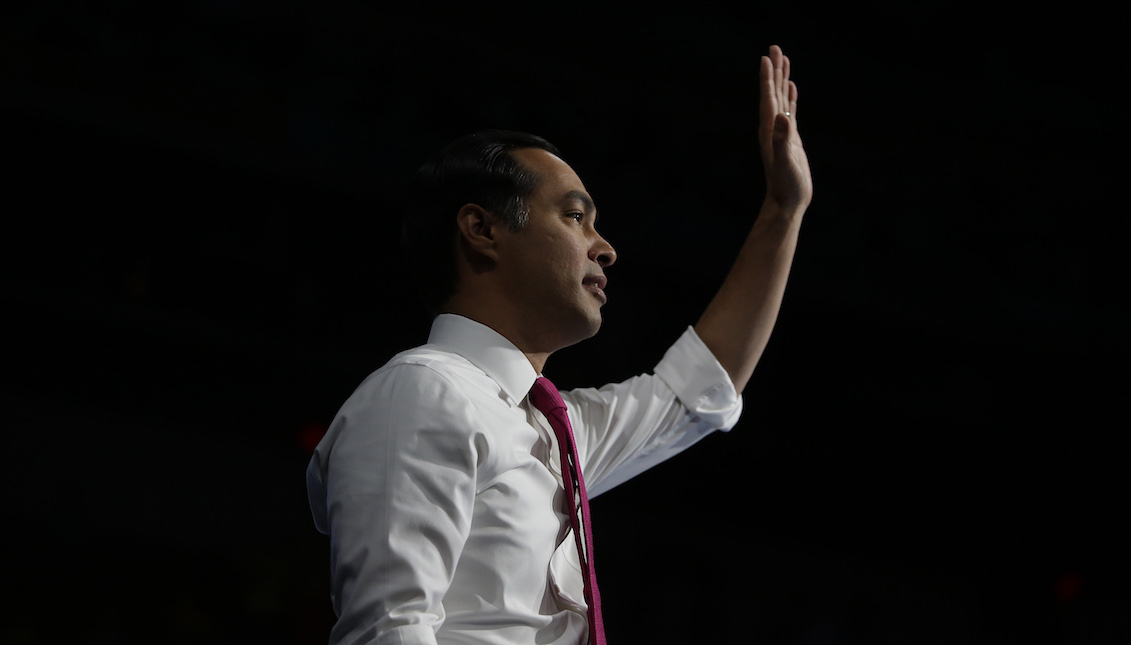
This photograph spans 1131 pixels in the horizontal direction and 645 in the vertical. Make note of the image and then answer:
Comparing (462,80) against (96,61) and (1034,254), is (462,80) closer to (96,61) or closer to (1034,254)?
(96,61)

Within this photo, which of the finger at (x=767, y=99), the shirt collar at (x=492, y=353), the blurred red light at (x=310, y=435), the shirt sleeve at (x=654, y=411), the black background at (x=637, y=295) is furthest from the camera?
the blurred red light at (x=310, y=435)

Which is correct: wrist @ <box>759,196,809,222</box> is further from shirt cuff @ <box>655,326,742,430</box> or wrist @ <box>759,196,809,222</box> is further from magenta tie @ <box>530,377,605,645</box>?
magenta tie @ <box>530,377,605,645</box>

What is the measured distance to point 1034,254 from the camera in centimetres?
498

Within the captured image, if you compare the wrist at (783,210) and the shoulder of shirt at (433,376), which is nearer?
the shoulder of shirt at (433,376)

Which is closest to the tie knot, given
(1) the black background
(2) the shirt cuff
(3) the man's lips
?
(3) the man's lips

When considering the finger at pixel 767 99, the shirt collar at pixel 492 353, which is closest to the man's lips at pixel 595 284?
the shirt collar at pixel 492 353

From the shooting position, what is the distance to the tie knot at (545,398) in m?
1.01

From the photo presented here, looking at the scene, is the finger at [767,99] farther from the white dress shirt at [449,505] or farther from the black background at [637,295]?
the black background at [637,295]

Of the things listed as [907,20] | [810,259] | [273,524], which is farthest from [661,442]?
[907,20]

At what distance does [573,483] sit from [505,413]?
3.9 inches

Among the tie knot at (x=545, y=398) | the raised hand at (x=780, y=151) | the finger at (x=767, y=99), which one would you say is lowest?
the tie knot at (x=545, y=398)

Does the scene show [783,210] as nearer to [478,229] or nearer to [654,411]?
[654,411]

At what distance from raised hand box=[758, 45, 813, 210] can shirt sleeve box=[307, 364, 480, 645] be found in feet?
1.83

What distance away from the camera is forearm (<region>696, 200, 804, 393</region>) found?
1232mm
